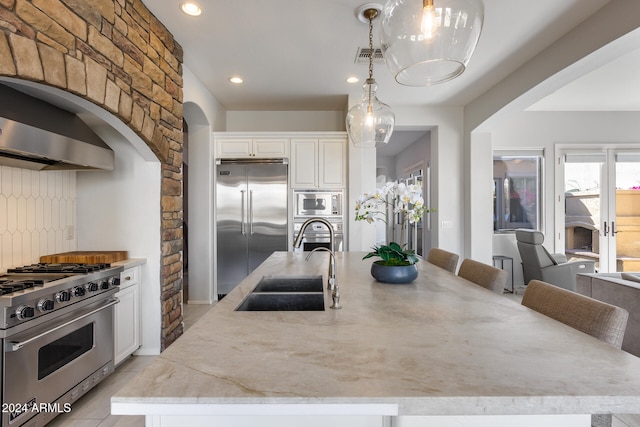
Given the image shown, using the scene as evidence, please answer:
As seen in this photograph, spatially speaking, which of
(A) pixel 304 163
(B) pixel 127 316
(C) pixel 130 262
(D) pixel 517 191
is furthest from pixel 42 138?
(D) pixel 517 191

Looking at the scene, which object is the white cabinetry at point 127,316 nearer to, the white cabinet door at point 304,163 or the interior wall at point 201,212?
the interior wall at point 201,212

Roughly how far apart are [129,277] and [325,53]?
8.86 feet

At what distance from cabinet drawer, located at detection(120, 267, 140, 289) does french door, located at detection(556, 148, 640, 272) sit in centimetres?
604

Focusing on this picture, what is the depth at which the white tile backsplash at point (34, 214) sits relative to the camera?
6.72ft

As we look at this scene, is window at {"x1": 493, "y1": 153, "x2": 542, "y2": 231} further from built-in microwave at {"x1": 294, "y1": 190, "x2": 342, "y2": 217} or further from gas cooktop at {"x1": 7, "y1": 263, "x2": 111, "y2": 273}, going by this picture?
gas cooktop at {"x1": 7, "y1": 263, "x2": 111, "y2": 273}

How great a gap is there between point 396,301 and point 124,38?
2444 mm

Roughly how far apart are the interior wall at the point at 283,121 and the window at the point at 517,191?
291 centimetres

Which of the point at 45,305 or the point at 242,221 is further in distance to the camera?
the point at 242,221

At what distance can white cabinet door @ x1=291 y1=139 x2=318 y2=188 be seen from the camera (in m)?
4.34

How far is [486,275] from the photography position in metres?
1.76

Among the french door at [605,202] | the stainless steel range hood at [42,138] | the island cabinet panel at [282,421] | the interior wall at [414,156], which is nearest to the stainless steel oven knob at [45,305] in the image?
the stainless steel range hood at [42,138]

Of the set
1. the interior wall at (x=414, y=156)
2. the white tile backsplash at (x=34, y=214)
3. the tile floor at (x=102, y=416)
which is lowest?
the tile floor at (x=102, y=416)

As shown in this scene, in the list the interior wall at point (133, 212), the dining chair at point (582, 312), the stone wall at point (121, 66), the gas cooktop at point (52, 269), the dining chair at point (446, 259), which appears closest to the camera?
the dining chair at point (582, 312)

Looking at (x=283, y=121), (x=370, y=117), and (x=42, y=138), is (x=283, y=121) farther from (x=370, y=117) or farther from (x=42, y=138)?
(x=42, y=138)
